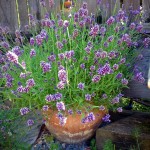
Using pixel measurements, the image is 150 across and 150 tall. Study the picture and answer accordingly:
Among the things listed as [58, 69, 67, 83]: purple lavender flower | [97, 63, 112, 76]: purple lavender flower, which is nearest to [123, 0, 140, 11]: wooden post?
[97, 63, 112, 76]: purple lavender flower

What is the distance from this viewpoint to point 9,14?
14.6 ft

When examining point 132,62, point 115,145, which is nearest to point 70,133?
point 115,145

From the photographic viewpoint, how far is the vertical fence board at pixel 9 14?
4414 mm

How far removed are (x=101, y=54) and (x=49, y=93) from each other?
20.5 inches

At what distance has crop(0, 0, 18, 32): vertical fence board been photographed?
4.41m

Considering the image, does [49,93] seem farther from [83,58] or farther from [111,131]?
[111,131]

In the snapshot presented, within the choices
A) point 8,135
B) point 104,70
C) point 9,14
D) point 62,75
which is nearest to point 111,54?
point 104,70

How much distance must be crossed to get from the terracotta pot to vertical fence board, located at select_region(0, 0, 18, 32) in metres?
1.87

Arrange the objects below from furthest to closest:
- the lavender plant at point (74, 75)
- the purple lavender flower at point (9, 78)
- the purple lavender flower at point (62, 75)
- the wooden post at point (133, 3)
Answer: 1. the wooden post at point (133, 3)
2. the purple lavender flower at point (9, 78)
3. the lavender plant at point (74, 75)
4. the purple lavender flower at point (62, 75)

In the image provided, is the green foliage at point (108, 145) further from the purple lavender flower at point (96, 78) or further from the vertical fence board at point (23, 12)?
the vertical fence board at point (23, 12)

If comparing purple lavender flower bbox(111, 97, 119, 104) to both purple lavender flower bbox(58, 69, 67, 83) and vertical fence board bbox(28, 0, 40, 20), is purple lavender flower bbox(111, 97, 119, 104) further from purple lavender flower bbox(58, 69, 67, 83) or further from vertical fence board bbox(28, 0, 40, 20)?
vertical fence board bbox(28, 0, 40, 20)

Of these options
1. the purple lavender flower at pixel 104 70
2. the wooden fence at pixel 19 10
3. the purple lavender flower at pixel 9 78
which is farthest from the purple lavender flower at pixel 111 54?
the wooden fence at pixel 19 10

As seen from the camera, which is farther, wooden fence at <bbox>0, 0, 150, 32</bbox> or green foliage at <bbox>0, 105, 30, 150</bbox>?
wooden fence at <bbox>0, 0, 150, 32</bbox>

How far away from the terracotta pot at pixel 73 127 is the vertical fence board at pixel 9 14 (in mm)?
1873
